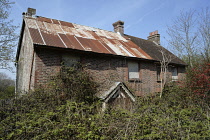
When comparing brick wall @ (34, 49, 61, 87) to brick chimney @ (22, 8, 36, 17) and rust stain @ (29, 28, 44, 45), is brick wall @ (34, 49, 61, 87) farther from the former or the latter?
brick chimney @ (22, 8, 36, 17)

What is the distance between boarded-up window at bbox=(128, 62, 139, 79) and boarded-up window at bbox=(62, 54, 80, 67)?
4.17 m

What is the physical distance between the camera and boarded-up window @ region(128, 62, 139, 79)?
1214 cm

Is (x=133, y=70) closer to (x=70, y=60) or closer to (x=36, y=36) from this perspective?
(x=70, y=60)

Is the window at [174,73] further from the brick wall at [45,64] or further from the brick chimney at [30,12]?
the brick chimney at [30,12]

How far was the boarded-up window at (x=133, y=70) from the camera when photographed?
39.8 feet

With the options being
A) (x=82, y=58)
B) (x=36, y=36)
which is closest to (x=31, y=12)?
(x=36, y=36)

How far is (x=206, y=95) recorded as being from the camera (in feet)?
32.3

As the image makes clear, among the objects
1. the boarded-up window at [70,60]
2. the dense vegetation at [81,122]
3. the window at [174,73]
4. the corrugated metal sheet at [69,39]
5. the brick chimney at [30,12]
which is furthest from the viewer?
the window at [174,73]

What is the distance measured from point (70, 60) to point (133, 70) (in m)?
4.97

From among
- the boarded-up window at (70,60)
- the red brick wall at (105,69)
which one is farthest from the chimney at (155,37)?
the boarded-up window at (70,60)

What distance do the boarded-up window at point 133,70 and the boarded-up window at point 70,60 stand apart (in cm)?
417

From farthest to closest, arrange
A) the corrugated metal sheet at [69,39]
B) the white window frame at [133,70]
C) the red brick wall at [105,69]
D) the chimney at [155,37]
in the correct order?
1. the chimney at [155,37]
2. the white window frame at [133,70]
3. the corrugated metal sheet at [69,39]
4. the red brick wall at [105,69]

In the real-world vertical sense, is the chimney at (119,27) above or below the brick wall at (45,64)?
above

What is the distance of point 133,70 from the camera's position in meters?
12.3
